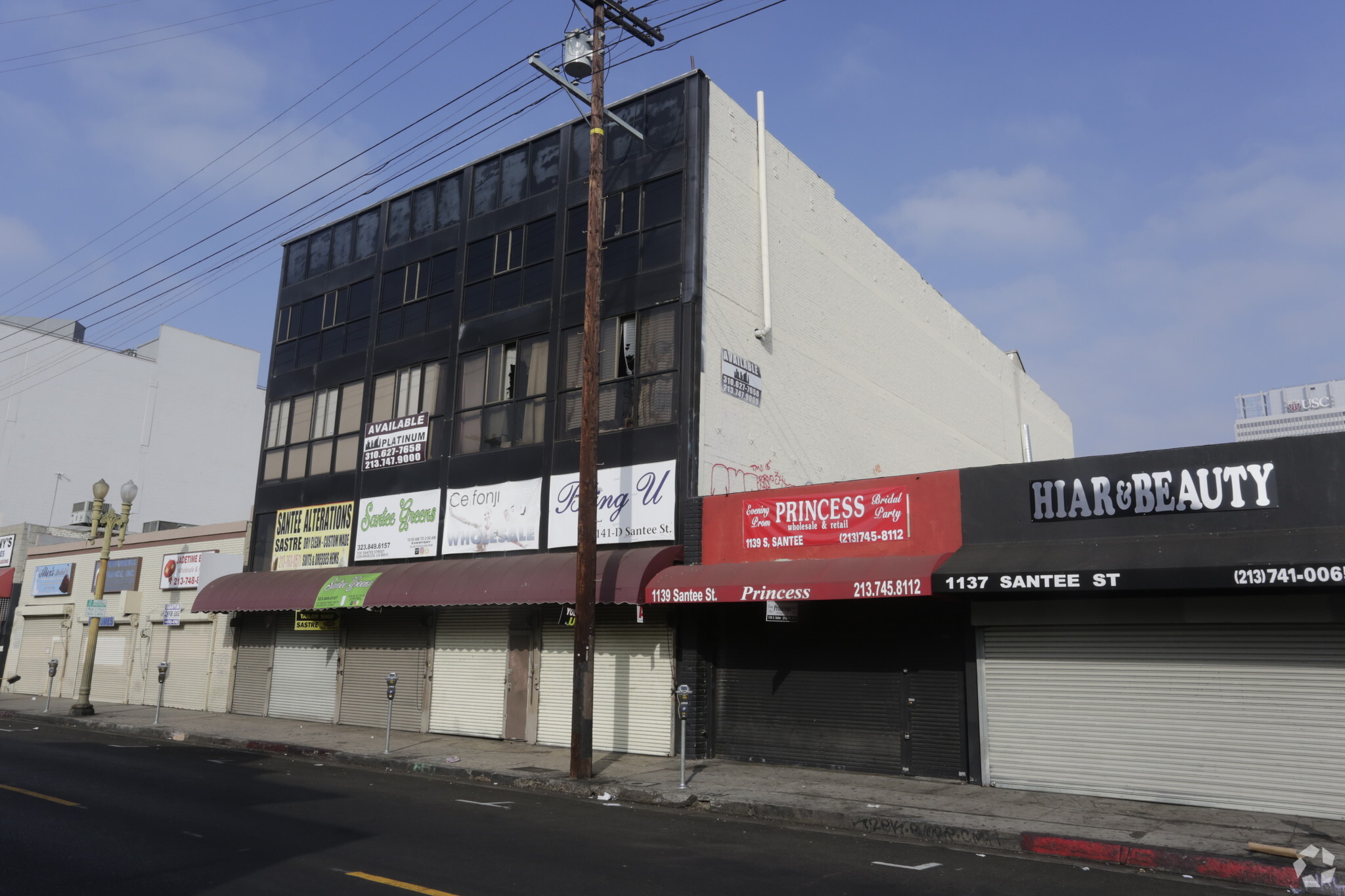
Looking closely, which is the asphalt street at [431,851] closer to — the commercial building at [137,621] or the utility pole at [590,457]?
the utility pole at [590,457]

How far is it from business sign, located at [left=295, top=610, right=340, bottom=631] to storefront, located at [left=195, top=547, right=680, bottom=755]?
4 centimetres

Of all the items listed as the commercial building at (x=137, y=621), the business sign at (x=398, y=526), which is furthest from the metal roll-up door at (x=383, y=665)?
the commercial building at (x=137, y=621)

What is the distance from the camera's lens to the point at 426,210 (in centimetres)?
2398

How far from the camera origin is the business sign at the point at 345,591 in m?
20.7

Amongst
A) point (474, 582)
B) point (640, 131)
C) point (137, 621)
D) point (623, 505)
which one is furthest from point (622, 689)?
point (137, 621)

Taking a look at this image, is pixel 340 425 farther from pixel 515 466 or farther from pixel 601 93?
pixel 601 93

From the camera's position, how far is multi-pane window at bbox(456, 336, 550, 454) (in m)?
20.0

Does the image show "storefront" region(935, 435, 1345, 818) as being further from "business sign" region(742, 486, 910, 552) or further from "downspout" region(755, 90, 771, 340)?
Answer: "downspout" region(755, 90, 771, 340)

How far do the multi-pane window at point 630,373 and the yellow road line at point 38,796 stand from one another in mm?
10124

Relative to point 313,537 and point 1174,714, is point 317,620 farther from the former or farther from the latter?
point 1174,714

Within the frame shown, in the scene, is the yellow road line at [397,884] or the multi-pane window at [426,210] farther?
the multi-pane window at [426,210]

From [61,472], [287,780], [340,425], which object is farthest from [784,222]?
[61,472]

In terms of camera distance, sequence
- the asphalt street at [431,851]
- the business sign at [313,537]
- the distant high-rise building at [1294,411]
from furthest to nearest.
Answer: the distant high-rise building at [1294,411]
the business sign at [313,537]
the asphalt street at [431,851]

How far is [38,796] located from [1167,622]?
1442 centimetres
